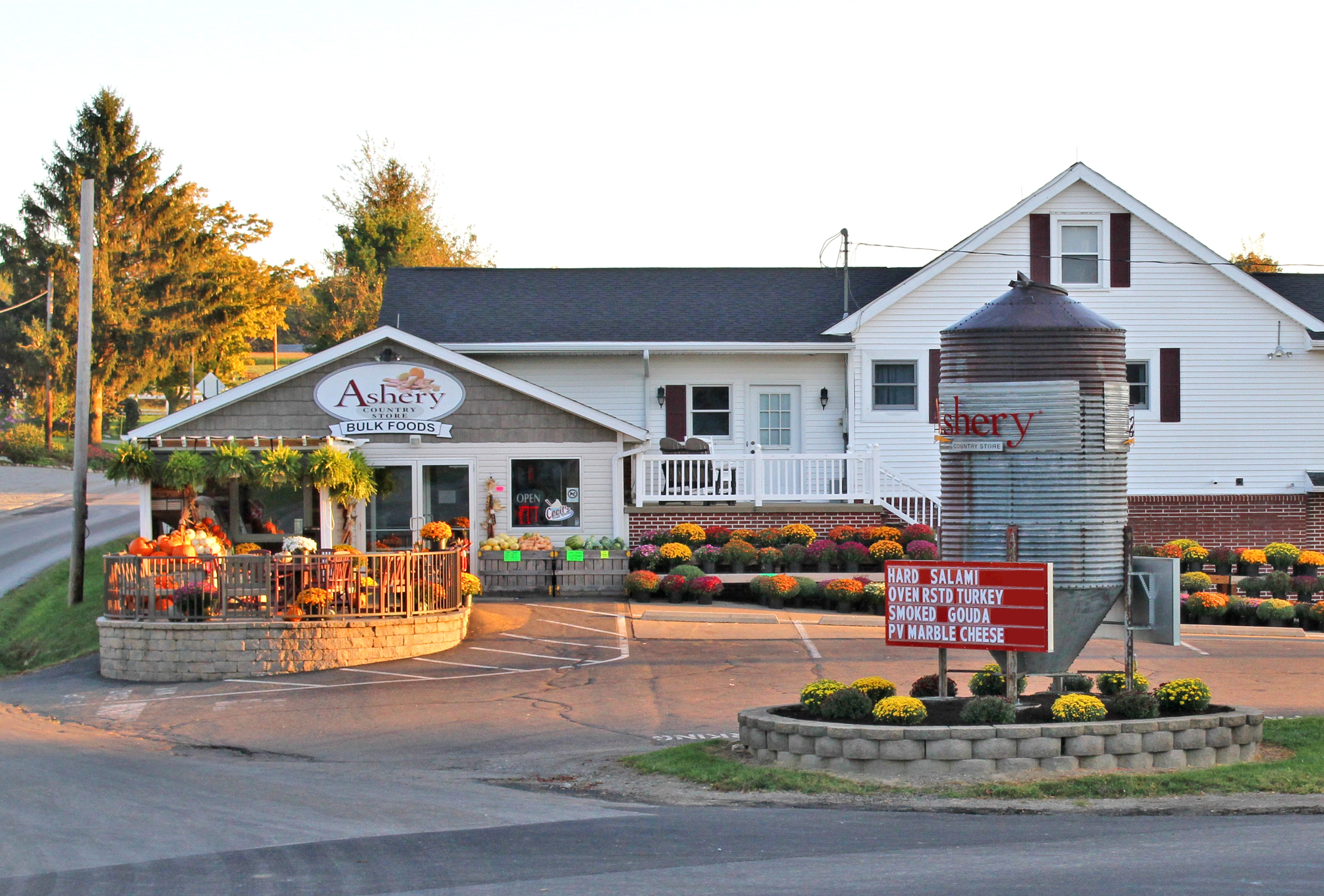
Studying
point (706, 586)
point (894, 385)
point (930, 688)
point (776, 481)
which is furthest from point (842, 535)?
point (930, 688)

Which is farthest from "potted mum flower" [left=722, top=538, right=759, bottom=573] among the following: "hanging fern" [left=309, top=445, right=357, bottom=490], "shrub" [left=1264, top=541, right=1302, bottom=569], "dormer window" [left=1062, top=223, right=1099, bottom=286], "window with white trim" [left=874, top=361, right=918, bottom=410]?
"dormer window" [left=1062, top=223, right=1099, bottom=286]

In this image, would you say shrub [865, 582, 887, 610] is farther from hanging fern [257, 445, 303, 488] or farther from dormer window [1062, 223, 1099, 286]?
dormer window [1062, 223, 1099, 286]

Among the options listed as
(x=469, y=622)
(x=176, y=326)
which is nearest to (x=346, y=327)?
(x=176, y=326)

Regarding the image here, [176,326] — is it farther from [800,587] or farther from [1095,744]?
[1095,744]

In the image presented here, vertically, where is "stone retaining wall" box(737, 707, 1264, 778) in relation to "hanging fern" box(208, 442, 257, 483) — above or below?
below

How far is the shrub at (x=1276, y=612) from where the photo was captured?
64.8 feet

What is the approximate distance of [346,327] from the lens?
193ft

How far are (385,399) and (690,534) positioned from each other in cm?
560

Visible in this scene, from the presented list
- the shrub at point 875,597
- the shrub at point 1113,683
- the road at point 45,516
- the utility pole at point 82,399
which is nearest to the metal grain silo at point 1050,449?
the shrub at point 1113,683

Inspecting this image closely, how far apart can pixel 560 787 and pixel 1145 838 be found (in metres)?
4.61

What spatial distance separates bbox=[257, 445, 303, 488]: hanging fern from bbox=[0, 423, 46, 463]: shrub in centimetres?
3792

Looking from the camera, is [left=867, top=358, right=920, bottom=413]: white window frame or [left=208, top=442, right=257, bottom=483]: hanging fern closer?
[left=208, top=442, right=257, bottom=483]: hanging fern

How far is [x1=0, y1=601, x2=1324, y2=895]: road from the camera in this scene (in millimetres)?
8109

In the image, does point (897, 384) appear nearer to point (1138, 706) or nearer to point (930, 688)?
point (930, 688)
